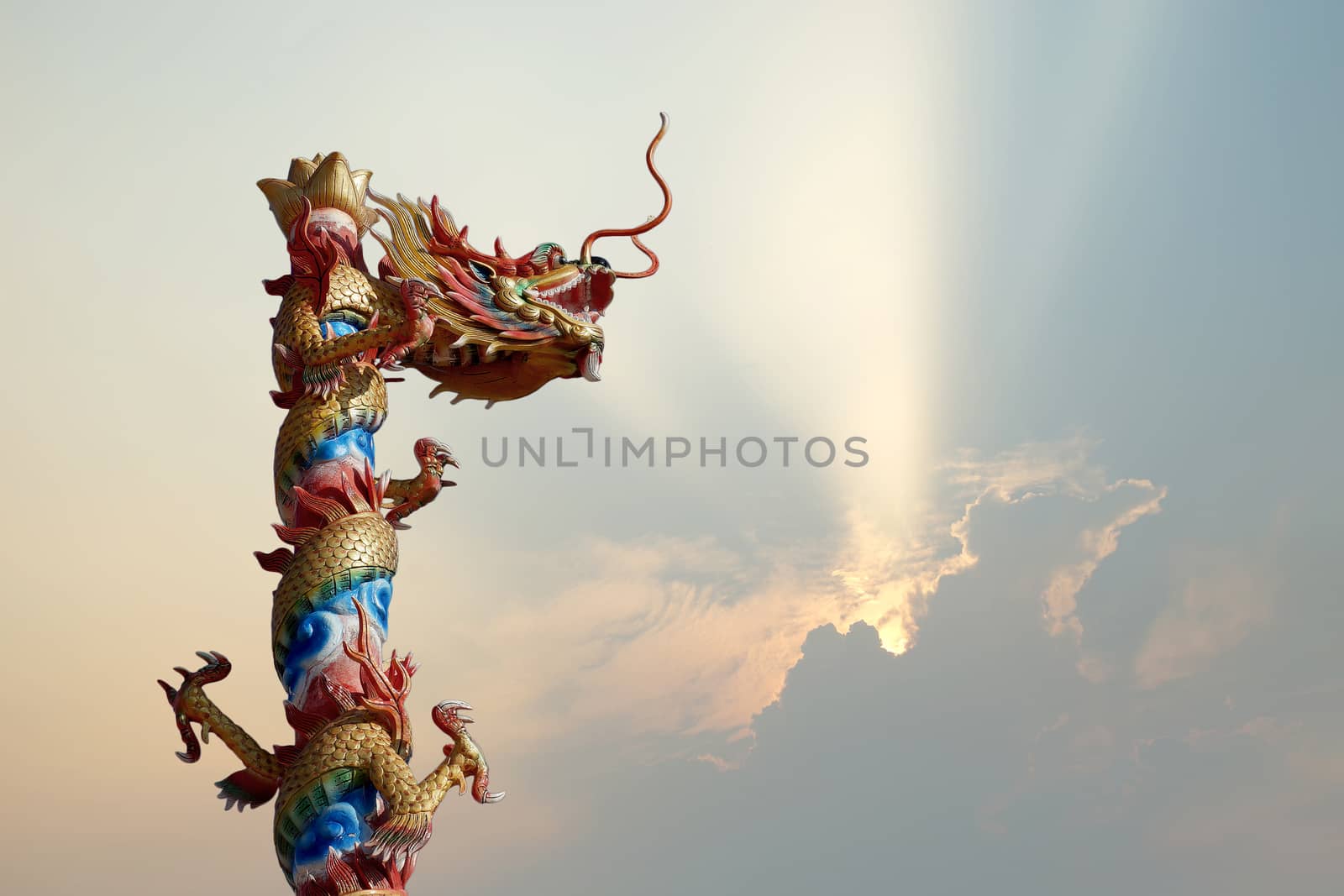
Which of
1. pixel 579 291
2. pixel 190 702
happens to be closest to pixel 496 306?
pixel 579 291

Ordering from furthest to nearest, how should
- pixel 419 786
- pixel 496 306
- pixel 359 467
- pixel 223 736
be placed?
pixel 496 306 → pixel 359 467 → pixel 223 736 → pixel 419 786

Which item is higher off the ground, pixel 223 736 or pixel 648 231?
pixel 648 231

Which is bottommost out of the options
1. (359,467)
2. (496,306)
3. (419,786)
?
(419,786)

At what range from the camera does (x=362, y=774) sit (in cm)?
587

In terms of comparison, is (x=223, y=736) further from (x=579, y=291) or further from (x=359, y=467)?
(x=579, y=291)

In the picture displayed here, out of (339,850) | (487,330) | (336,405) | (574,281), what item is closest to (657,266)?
(574,281)

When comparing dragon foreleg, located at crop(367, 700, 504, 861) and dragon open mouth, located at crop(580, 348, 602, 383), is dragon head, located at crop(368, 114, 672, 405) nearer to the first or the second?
dragon open mouth, located at crop(580, 348, 602, 383)

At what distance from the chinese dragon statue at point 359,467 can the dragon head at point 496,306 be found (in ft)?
0.04

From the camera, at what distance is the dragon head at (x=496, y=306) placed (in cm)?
752

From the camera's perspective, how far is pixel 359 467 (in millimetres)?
6781

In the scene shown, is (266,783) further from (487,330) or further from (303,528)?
(487,330)

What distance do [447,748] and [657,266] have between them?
3.41 meters

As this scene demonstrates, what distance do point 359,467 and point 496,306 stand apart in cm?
138

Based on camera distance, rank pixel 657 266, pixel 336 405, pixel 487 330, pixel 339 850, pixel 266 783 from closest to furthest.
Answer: pixel 339 850, pixel 266 783, pixel 336 405, pixel 487 330, pixel 657 266
